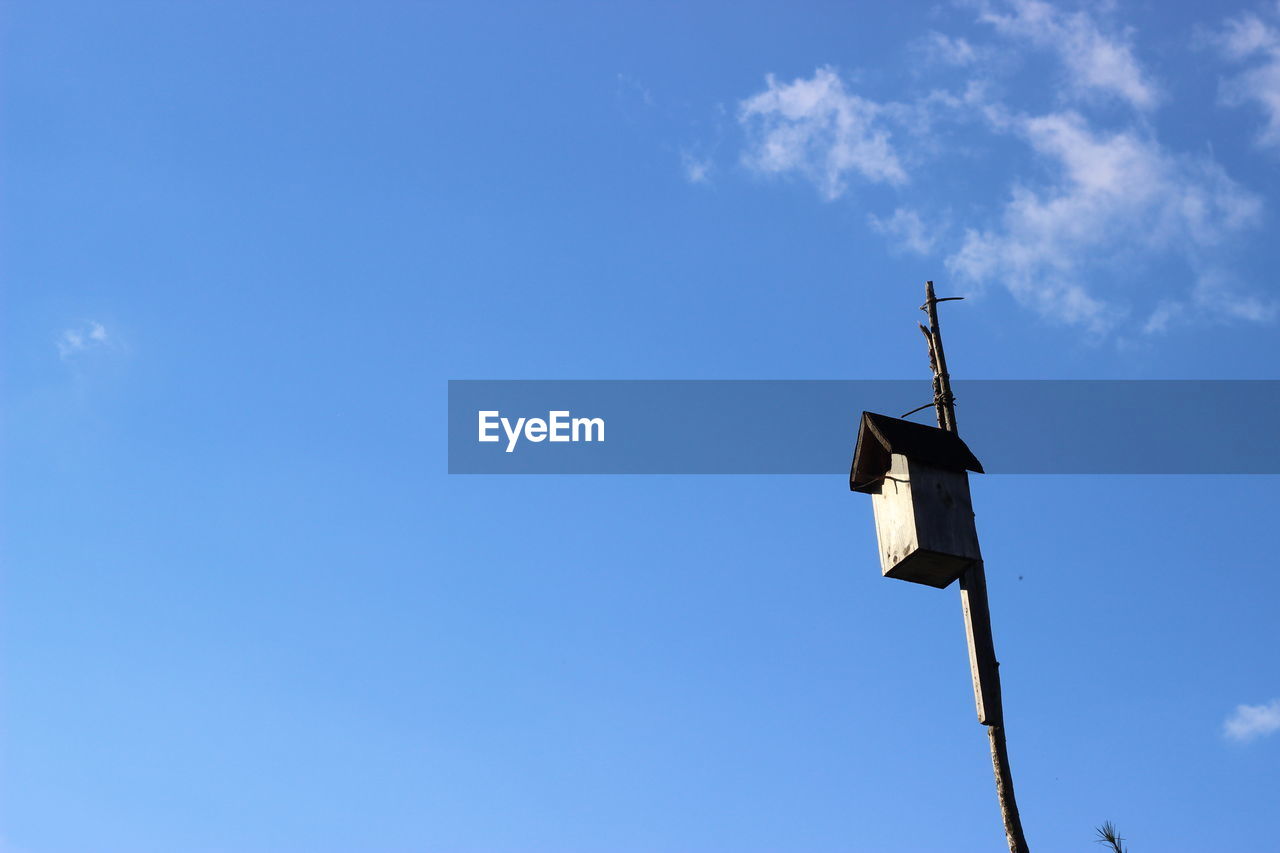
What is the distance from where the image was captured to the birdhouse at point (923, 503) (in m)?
9.09

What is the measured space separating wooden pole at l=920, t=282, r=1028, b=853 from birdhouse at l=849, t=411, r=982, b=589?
302 millimetres

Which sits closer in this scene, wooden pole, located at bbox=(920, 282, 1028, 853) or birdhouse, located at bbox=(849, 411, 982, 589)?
wooden pole, located at bbox=(920, 282, 1028, 853)

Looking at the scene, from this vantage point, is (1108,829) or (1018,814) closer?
(1018,814)

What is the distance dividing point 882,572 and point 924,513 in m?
0.60

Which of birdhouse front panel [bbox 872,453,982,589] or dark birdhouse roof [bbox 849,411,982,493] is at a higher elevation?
dark birdhouse roof [bbox 849,411,982,493]

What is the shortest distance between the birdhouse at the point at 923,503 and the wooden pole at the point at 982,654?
302 millimetres

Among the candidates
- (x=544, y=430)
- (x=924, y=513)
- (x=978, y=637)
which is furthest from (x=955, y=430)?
(x=544, y=430)

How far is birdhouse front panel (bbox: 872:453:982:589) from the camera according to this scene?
906 centimetres

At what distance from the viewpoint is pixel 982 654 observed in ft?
26.9

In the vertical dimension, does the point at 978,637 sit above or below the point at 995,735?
above

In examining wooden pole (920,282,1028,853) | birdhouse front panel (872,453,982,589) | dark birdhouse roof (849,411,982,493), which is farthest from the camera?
dark birdhouse roof (849,411,982,493)

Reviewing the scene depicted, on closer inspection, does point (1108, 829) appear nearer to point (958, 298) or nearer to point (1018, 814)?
point (1018, 814)

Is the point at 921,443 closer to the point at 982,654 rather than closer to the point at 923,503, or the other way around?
the point at 923,503

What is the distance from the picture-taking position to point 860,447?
Answer: 32.7 feet
